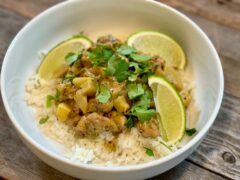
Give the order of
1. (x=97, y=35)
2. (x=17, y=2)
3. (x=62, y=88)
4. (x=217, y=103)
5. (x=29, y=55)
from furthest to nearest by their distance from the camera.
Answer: (x=17, y=2)
(x=97, y=35)
(x=29, y=55)
(x=62, y=88)
(x=217, y=103)

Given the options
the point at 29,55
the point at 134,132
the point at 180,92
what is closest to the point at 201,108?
the point at 180,92

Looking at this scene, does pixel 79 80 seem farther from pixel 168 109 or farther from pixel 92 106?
pixel 168 109

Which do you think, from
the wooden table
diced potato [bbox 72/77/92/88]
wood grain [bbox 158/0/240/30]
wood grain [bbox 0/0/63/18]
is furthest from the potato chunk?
wood grain [bbox 158/0/240/30]

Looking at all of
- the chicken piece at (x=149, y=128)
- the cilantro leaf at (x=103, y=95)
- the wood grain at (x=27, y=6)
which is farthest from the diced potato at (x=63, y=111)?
the wood grain at (x=27, y=6)

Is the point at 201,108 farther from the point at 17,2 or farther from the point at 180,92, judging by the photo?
the point at 17,2

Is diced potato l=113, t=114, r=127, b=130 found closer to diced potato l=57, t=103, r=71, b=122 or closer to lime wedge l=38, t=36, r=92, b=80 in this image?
diced potato l=57, t=103, r=71, b=122

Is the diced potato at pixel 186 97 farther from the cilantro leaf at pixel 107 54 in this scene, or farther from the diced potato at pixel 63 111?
the diced potato at pixel 63 111

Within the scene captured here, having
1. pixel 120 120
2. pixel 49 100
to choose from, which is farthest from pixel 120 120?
pixel 49 100
